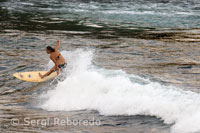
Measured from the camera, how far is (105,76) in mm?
11789

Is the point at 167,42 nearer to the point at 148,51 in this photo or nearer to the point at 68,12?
the point at 148,51

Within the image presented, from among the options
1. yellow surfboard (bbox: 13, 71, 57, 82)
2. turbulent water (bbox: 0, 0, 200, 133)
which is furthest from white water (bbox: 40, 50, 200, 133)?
yellow surfboard (bbox: 13, 71, 57, 82)

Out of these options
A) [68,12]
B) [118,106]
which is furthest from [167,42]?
[68,12]

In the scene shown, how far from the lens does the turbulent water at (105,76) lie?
27.3 feet

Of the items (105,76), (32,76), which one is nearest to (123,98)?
(105,76)

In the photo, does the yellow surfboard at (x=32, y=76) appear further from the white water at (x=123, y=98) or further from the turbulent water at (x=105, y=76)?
the white water at (x=123, y=98)

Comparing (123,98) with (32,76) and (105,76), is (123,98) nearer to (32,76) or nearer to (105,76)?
(105,76)

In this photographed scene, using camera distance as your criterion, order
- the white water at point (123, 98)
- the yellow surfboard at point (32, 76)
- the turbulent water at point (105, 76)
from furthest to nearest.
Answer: the yellow surfboard at point (32, 76) < the turbulent water at point (105, 76) < the white water at point (123, 98)

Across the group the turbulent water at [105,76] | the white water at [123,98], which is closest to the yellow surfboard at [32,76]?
the turbulent water at [105,76]

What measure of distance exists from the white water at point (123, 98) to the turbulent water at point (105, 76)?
0.02 m

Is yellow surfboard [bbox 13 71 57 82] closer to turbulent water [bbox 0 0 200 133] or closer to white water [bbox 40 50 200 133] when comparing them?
turbulent water [bbox 0 0 200 133]

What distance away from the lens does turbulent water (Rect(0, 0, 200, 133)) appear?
8.32m

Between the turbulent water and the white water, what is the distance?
0.02m

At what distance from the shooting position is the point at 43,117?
877 centimetres
